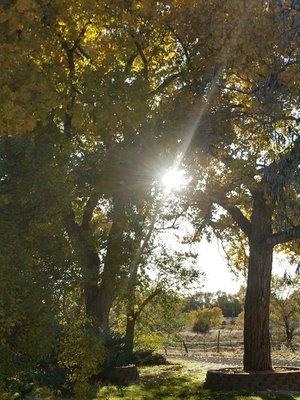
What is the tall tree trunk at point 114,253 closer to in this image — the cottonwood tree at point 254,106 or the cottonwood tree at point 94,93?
the cottonwood tree at point 94,93

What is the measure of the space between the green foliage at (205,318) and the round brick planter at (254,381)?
201ft

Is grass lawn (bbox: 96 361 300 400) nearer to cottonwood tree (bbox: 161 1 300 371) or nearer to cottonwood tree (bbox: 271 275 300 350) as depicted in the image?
cottonwood tree (bbox: 161 1 300 371)

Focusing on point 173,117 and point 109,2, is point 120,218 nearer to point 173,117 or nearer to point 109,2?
point 173,117

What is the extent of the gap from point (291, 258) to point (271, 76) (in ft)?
45.3

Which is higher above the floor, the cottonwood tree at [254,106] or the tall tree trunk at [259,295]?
the cottonwood tree at [254,106]

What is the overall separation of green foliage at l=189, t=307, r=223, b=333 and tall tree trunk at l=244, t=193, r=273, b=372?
59505 mm

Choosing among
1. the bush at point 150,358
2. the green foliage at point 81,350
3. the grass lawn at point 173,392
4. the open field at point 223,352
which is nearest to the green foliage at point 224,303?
the open field at point 223,352

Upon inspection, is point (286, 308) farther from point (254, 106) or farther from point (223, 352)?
point (254, 106)

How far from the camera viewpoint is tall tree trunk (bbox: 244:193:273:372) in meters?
18.0

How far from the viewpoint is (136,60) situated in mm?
17156

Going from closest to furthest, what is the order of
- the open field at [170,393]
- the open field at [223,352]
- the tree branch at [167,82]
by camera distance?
the open field at [170,393]
the tree branch at [167,82]
the open field at [223,352]

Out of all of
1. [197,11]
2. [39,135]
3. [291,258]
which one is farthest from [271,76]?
[291,258]

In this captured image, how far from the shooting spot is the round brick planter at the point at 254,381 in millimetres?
16109

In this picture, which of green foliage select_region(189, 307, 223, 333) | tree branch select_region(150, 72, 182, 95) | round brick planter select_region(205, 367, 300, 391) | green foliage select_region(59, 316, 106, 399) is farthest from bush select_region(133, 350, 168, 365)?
green foliage select_region(189, 307, 223, 333)
